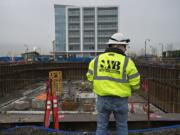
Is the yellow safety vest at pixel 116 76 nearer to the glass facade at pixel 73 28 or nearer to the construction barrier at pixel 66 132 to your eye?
the construction barrier at pixel 66 132

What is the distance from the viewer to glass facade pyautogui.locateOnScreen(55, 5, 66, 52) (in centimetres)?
8312

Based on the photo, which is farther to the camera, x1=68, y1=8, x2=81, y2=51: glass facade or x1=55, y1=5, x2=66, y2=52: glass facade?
x1=55, y1=5, x2=66, y2=52: glass facade

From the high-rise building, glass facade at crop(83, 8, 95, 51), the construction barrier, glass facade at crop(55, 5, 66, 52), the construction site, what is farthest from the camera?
glass facade at crop(55, 5, 66, 52)

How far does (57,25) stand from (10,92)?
66501 millimetres

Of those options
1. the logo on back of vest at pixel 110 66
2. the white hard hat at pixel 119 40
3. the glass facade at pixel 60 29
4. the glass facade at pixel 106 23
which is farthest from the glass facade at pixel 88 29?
the logo on back of vest at pixel 110 66

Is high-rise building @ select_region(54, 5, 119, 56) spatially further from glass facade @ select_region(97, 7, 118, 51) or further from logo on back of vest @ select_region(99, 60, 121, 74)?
logo on back of vest @ select_region(99, 60, 121, 74)

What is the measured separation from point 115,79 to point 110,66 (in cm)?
20

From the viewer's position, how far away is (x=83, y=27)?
83.8 m

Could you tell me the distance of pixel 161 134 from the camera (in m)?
5.19

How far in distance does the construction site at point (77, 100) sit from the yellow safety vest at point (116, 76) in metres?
A: 2.17

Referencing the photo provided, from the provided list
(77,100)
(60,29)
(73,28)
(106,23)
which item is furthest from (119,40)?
(60,29)

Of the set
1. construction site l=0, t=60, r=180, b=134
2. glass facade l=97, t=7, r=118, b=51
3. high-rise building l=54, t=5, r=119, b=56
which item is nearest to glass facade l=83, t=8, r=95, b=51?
high-rise building l=54, t=5, r=119, b=56

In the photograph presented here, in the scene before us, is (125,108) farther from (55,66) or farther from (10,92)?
(55,66)

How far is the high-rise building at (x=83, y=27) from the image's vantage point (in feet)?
270
